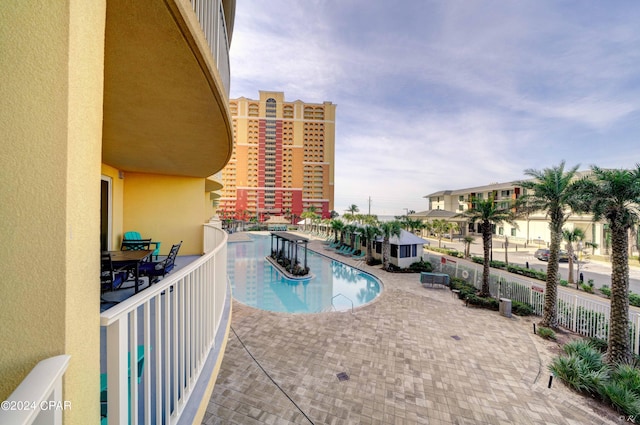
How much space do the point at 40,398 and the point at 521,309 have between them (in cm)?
1226

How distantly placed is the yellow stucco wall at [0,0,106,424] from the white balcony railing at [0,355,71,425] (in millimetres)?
53

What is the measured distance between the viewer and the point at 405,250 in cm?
1714

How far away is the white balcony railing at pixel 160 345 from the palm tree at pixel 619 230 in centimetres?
918

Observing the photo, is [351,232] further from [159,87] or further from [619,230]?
[159,87]

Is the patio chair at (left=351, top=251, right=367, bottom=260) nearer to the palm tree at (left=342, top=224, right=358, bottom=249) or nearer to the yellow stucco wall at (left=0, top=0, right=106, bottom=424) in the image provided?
the palm tree at (left=342, top=224, right=358, bottom=249)

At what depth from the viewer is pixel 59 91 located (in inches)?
37.9

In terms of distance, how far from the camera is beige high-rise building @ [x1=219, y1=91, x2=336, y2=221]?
210 feet

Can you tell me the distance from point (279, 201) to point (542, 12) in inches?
2338

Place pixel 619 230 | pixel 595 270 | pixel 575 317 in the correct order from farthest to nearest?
pixel 595 270 → pixel 575 317 → pixel 619 230

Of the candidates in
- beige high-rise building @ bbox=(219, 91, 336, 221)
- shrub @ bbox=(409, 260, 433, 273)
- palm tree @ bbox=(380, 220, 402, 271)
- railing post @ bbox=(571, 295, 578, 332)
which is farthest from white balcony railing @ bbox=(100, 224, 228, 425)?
beige high-rise building @ bbox=(219, 91, 336, 221)

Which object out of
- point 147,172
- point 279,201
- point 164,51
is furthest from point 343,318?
point 279,201

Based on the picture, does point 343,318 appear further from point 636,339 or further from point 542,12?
point 542,12

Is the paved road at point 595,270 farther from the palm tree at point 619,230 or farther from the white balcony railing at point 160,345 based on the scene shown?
the white balcony railing at point 160,345

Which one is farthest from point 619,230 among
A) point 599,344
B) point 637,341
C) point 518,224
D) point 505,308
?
point 518,224
